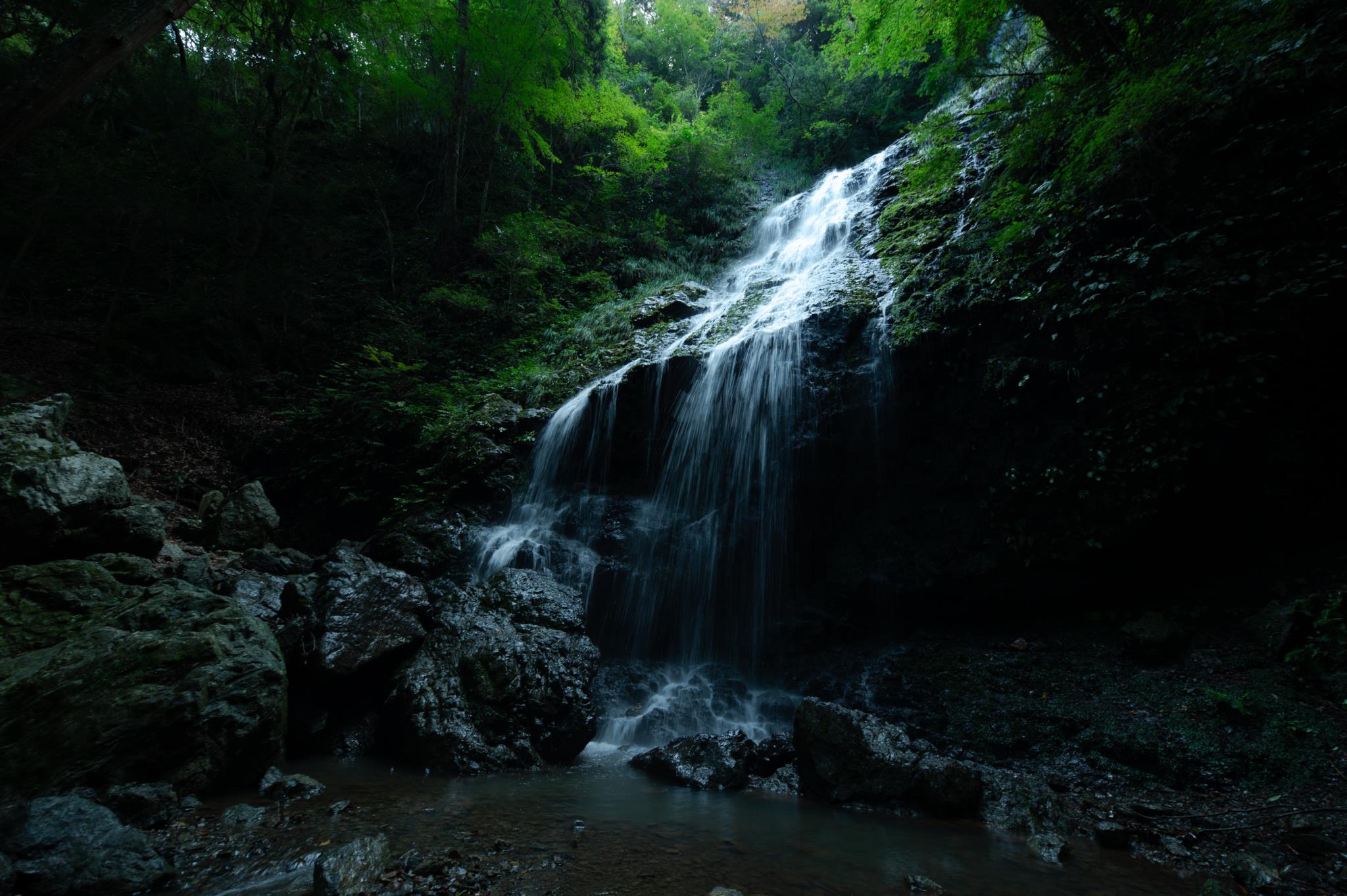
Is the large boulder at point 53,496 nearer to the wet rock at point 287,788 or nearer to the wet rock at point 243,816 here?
the wet rock at point 287,788

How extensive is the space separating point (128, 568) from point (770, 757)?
6413 millimetres

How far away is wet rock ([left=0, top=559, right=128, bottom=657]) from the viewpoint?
13.3 ft

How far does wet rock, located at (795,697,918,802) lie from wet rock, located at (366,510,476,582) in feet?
16.8

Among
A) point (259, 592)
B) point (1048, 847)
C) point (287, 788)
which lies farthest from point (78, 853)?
point (1048, 847)

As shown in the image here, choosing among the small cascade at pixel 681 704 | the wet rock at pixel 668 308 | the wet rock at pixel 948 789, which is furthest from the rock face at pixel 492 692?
the wet rock at pixel 668 308

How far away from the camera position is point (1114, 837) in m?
3.35

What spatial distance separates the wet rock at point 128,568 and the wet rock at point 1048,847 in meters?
7.67

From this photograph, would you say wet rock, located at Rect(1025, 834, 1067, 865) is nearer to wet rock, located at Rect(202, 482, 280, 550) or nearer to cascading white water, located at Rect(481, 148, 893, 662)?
cascading white water, located at Rect(481, 148, 893, 662)

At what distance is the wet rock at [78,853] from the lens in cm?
211

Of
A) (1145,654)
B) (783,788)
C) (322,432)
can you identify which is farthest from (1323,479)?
(322,432)

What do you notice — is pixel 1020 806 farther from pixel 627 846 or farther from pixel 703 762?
pixel 627 846

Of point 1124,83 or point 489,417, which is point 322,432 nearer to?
point 489,417

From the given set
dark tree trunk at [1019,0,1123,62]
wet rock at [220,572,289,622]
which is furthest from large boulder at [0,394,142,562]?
dark tree trunk at [1019,0,1123,62]

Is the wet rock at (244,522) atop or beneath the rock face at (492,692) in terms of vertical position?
atop
